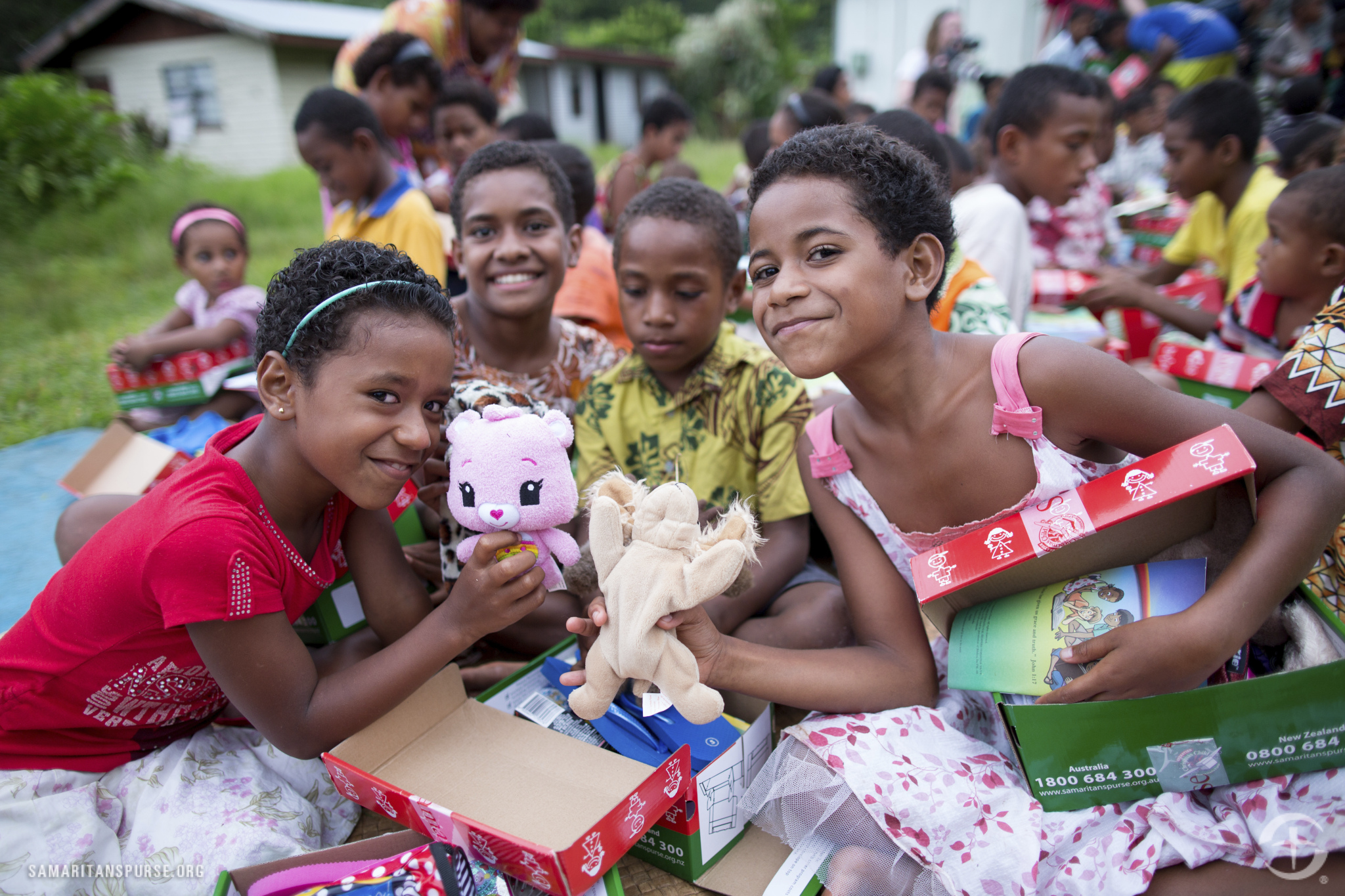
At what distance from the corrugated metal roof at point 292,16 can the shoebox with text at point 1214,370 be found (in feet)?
47.0

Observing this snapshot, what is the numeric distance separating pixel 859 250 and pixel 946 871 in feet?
3.73

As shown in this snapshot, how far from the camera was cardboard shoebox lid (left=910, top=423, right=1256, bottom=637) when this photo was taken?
125cm

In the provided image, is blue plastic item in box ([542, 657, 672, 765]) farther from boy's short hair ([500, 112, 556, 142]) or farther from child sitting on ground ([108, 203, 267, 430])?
boy's short hair ([500, 112, 556, 142])

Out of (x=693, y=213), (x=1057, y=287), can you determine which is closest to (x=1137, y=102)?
(x=1057, y=287)

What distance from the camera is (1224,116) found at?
136 inches

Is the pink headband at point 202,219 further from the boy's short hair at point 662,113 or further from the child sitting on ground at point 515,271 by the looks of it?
the boy's short hair at point 662,113

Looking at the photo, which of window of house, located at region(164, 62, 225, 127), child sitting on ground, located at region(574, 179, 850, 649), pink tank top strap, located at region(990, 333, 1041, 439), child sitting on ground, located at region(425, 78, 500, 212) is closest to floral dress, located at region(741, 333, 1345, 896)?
pink tank top strap, located at region(990, 333, 1041, 439)

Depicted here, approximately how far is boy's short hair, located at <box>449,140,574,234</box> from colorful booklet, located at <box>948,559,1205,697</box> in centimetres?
190

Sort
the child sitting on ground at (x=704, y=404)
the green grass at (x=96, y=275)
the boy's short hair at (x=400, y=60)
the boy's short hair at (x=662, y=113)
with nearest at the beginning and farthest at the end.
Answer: the child sitting on ground at (x=704, y=404), the boy's short hair at (x=400, y=60), the green grass at (x=96, y=275), the boy's short hair at (x=662, y=113)

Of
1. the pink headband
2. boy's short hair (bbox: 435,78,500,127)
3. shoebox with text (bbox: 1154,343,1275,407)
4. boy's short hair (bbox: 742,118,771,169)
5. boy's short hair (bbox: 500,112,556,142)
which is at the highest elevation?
boy's short hair (bbox: 435,78,500,127)

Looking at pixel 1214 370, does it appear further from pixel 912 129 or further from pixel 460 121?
pixel 460 121

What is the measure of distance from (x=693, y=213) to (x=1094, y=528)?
137 centimetres

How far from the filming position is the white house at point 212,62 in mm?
14719

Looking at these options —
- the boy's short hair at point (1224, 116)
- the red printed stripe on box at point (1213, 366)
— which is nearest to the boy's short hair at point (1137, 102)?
the boy's short hair at point (1224, 116)
